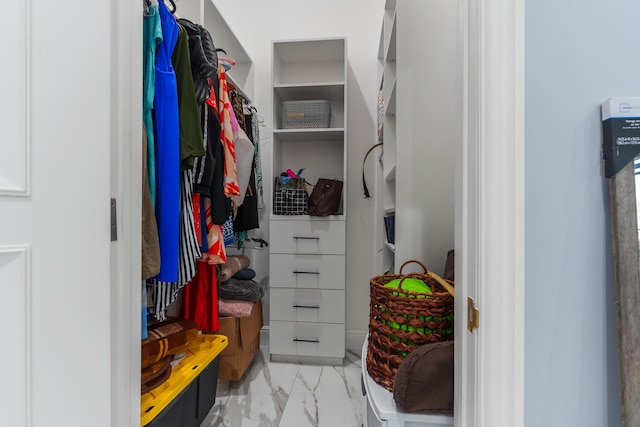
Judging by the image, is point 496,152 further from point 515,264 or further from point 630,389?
point 630,389

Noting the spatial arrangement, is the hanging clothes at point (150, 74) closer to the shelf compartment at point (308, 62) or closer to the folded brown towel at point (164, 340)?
the folded brown towel at point (164, 340)

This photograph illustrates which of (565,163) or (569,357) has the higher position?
(565,163)

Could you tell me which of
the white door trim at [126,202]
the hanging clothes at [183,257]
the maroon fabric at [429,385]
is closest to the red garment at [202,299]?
the hanging clothes at [183,257]

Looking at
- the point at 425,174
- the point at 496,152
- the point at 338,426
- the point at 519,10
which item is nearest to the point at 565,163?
the point at 496,152

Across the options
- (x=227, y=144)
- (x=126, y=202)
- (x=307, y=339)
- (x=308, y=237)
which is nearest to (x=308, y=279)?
(x=308, y=237)

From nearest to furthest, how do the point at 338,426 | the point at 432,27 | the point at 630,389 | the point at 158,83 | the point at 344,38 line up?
the point at 630,389, the point at 158,83, the point at 432,27, the point at 338,426, the point at 344,38

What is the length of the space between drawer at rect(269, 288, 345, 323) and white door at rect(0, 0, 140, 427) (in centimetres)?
155

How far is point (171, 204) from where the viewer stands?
98 cm

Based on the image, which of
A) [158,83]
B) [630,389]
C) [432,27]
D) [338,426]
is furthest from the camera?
[338,426]

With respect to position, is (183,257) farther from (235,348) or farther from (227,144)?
(235,348)

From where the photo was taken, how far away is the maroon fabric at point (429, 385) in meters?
0.74

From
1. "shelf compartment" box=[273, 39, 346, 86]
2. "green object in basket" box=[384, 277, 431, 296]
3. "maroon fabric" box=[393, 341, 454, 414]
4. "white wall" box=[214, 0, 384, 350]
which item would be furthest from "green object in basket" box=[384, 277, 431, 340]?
"shelf compartment" box=[273, 39, 346, 86]

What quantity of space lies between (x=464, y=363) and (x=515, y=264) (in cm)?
22

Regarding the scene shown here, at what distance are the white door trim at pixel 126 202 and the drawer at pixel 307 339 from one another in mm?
1464
